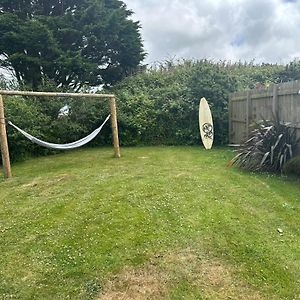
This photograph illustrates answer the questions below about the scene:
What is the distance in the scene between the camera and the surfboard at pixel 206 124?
25.8 feet

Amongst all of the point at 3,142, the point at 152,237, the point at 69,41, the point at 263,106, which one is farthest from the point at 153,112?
the point at 152,237

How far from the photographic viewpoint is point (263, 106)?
20.3ft

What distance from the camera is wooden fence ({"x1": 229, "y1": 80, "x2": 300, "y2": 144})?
16.0 feet

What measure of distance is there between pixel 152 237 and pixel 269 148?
3021 mm

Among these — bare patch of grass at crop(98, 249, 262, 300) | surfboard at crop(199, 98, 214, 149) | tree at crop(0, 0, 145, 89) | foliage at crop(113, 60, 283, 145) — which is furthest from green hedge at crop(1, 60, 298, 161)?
bare patch of grass at crop(98, 249, 262, 300)

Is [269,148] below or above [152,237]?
above

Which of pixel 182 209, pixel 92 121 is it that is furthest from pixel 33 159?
pixel 182 209

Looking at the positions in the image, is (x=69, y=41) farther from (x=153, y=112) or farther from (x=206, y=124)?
(x=206, y=124)

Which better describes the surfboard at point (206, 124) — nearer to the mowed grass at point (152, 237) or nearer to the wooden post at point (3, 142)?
the mowed grass at point (152, 237)

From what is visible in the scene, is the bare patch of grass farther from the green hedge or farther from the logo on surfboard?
the green hedge

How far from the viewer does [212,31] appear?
28.9 feet

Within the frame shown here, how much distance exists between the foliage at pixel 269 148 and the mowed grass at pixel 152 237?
34cm

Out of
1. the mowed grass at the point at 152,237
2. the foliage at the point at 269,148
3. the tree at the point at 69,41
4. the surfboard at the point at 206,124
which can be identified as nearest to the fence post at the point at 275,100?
the foliage at the point at 269,148

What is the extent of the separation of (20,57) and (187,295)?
1007cm
